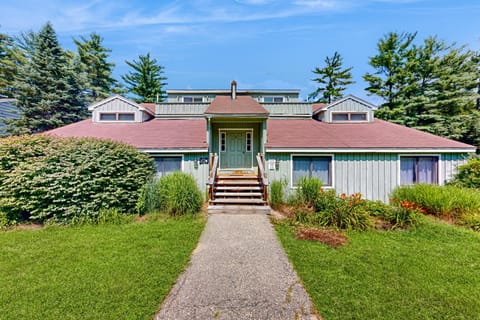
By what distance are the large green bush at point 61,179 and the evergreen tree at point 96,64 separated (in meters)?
17.0

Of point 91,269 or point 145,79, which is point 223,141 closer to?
point 91,269

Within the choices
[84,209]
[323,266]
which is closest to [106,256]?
[84,209]

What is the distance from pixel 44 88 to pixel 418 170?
2397 centimetres

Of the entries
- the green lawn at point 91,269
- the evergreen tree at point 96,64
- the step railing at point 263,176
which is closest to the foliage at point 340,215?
the step railing at point 263,176

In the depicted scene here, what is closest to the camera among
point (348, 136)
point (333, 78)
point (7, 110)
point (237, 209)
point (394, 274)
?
point (394, 274)

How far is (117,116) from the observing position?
11641 mm

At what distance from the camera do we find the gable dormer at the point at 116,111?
37.8 feet

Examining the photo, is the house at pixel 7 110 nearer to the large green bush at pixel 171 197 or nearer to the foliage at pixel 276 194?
the large green bush at pixel 171 197

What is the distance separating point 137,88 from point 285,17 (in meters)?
21.4

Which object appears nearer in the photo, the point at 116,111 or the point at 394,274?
the point at 394,274

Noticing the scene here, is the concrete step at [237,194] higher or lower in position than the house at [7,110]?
lower

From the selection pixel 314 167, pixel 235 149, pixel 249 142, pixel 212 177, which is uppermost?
pixel 249 142

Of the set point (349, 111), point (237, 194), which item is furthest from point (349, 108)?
point (237, 194)

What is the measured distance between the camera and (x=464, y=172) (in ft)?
27.6
